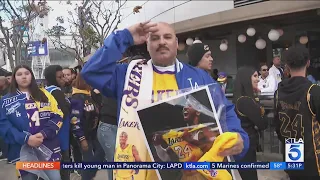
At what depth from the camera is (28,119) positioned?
155 inches

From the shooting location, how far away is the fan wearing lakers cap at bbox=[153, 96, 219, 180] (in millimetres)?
1988

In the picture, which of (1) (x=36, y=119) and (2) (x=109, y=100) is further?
(2) (x=109, y=100)

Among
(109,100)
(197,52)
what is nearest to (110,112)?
(109,100)

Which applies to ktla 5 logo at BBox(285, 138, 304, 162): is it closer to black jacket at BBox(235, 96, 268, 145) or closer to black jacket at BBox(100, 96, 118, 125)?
black jacket at BBox(235, 96, 268, 145)

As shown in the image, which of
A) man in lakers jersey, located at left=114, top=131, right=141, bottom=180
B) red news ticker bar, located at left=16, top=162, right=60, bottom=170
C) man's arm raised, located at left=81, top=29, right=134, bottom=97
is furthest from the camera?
red news ticker bar, located at left=16, top=162, right=60, bottom=170

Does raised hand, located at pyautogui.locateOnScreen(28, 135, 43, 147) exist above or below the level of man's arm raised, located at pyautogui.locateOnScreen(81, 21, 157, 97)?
below

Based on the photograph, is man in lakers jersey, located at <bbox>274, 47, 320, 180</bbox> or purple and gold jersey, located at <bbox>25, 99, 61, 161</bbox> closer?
man in lakers jersey, located at <bbox>274, 47, 320, 180</bbox>

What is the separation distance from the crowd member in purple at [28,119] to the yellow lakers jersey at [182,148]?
2.28 metres

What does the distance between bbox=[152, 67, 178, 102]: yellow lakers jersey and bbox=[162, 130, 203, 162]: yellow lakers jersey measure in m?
0.28

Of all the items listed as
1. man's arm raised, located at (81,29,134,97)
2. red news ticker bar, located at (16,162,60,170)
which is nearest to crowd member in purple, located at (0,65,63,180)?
red news ticker bar, located at (16,162,60,170)

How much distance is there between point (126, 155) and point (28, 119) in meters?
2.11

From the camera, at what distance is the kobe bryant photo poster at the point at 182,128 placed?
6.53 ft

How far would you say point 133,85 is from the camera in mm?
2258

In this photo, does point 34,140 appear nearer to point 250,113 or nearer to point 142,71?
point 142,71
